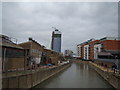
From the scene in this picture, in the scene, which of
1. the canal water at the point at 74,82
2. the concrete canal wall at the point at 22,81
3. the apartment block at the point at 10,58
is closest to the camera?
the concrete canal wall at the point at 22,81

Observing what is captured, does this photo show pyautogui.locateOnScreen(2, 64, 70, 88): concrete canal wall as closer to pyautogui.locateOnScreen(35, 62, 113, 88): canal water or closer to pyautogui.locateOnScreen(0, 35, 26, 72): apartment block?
pyautogui.locateOnScreen(35, 62, 113, 88): canal water

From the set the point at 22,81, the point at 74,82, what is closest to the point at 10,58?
the point at 22,81

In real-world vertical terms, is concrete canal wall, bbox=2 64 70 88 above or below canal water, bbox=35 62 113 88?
above

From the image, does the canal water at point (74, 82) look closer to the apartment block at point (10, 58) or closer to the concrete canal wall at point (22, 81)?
the concrete canal wall at point (22, 81)

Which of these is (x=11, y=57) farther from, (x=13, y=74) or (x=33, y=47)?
(x=33, y=47)

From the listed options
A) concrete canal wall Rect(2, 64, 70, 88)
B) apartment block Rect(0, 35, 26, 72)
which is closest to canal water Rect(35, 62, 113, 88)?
concrete canal wall Rect(2, 64, 70, 88)

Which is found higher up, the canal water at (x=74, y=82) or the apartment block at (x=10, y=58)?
the apartment block at (x=10, y=58)

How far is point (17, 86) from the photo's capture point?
1293cm

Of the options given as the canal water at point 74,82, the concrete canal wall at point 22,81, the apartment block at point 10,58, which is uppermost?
the apartment block at point 10,58

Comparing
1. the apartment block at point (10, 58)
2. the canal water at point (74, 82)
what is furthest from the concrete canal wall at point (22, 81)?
the apartment block at point (10, 58)

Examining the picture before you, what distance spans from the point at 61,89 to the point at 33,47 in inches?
506

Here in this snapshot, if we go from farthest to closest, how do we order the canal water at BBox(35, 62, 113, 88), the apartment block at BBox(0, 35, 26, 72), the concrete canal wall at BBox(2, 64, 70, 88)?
1. the canal water at BBox(35, 62, 113, 88)
2. the apartment block at BBox(0, 35, 26, 72)
3. the concrete canal wall at BBox(2, 64, 70, 88)

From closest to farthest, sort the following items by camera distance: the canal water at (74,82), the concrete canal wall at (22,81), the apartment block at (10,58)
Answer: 1. the concrete canal wall at (22,81)
2. the apartment block at (10,58)
3. the canal water at (74,82)

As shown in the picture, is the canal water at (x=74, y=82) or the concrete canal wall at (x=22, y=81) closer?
the concrete canal wall at (x=22, y=81)
